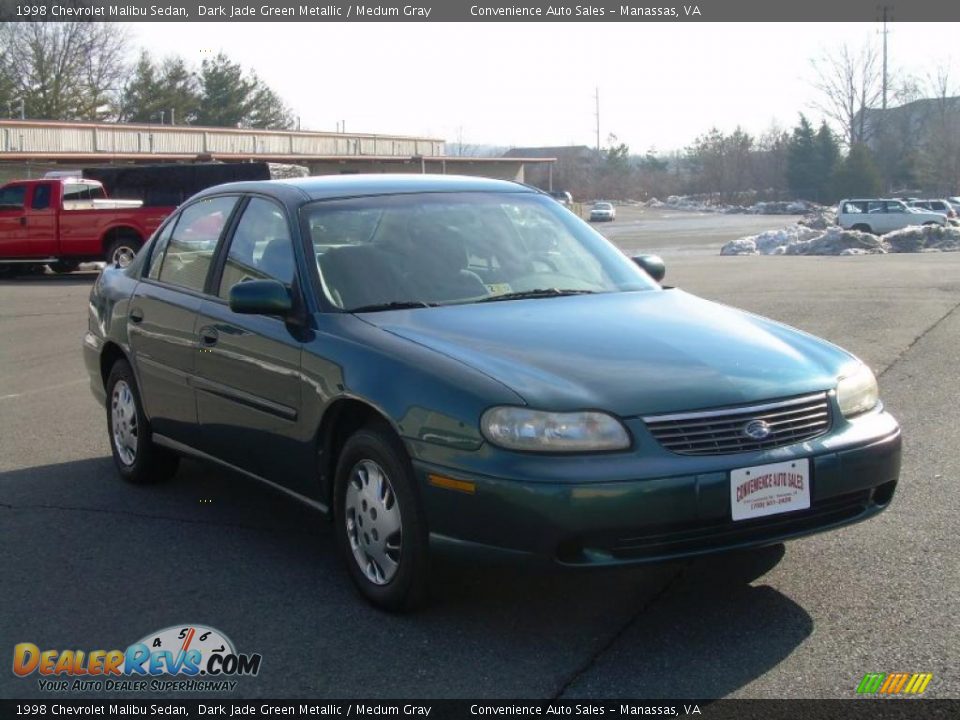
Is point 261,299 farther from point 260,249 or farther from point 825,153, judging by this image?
point 825,153

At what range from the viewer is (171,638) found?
4332 mm

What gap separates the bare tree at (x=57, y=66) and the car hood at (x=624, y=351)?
59.9 m

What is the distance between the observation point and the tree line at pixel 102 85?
2355 inches

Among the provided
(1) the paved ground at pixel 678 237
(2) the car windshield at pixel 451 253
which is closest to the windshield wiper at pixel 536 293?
(2) the car windshield at pixel 451 253

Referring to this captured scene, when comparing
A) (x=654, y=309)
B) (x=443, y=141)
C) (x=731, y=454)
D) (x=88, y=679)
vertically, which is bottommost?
(x=88, y=679)

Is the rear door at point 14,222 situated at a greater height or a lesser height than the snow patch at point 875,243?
greater

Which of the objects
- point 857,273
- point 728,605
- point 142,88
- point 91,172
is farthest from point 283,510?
point 142,88

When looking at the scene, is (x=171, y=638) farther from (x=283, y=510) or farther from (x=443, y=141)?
(x=443, y=141)

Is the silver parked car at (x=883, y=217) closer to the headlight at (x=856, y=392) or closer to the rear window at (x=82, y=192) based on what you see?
the rear window at (x=82, y=192)

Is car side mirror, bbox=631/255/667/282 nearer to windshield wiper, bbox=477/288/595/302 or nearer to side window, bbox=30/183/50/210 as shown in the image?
windshield wiper, bbox=477/288/595/302

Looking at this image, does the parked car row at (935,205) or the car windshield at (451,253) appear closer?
the car windshield at (451,253)

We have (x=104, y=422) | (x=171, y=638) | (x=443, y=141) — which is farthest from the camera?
(x=443, y=141)

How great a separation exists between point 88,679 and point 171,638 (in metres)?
0.37

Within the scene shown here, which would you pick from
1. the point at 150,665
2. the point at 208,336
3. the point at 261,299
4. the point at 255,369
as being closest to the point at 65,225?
the point at 208,336
